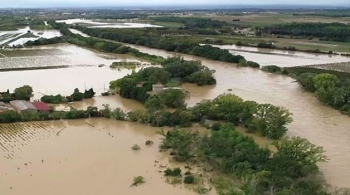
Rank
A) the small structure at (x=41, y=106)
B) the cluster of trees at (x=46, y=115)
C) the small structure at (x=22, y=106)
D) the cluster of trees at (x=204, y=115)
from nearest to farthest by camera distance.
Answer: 1. the cluster of trees at (x=204, y=115)
2. the cluster of trees at (x=46, y=115)
3. the small structure at (x=22, y=106)
4. the small structure at (x=41, y=106)

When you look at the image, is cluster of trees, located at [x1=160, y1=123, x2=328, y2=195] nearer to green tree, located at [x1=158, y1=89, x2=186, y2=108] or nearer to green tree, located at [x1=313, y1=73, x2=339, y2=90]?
green tree, located at [x1=158, y1=89, x2=186, y2=108]

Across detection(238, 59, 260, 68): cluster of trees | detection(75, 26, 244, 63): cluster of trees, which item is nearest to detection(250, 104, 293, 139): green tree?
detection(238, 59, 260, 68): cluster of trees

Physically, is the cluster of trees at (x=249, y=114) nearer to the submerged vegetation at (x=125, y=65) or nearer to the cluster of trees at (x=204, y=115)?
the cluster of trees at (x=204, y=115)

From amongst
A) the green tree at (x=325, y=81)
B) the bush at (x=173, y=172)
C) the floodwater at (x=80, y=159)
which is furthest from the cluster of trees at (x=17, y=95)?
the green tree at (x=325, y=81)

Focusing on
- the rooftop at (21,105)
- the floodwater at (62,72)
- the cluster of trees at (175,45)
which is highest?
the cluster of trees at (175,45)

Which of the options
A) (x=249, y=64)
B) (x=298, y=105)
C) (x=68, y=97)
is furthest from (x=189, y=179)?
(x=249, y=64)
